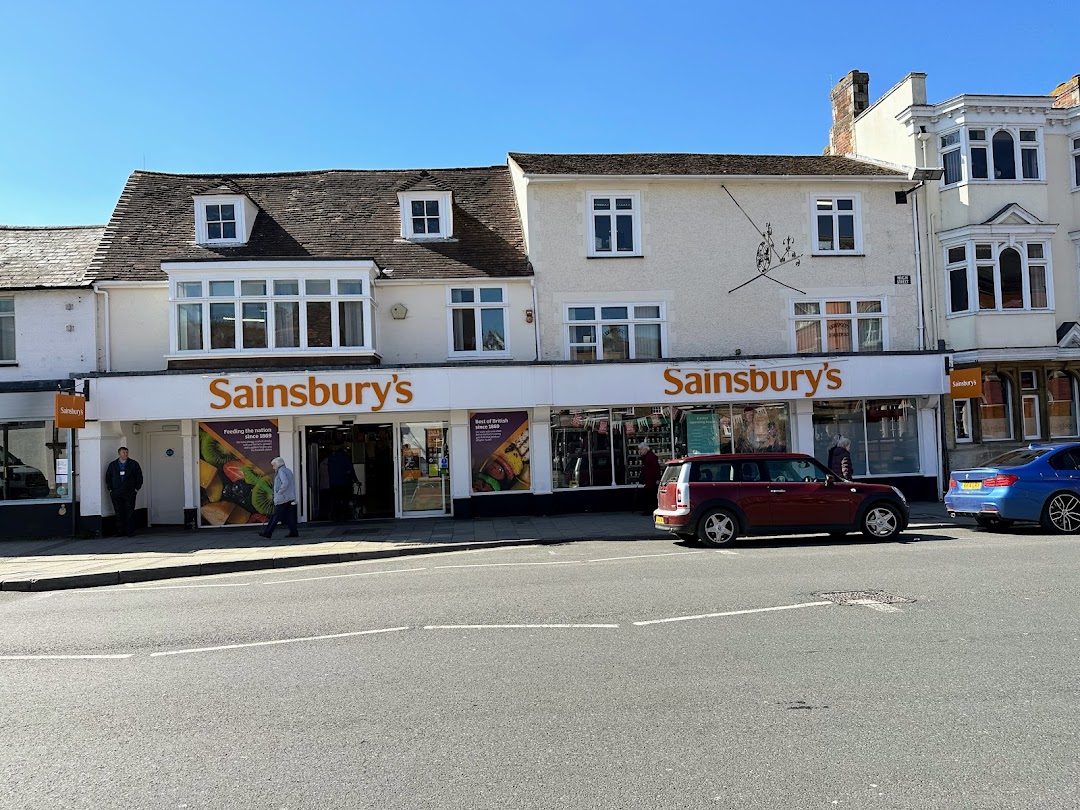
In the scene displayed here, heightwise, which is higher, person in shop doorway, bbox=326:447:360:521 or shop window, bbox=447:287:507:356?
shop window, bbox=447:287:507:356

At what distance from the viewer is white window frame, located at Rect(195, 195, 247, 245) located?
2080cm

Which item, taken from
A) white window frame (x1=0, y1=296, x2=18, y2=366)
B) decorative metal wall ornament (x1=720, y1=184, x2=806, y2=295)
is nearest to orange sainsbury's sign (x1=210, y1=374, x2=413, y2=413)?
white window frame (x1=0, y1=296, x2=18, y2=366)

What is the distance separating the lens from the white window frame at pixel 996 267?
2167 centimetres

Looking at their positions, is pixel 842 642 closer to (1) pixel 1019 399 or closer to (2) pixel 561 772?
(2) pixel 561 772

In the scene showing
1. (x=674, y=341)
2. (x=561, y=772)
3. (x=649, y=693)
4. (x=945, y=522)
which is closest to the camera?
(x=561, y=772)

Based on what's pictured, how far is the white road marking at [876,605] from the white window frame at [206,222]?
1695cm

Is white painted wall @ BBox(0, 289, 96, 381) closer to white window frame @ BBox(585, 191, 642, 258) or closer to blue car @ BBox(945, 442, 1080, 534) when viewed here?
white window frame @ BBox(585, 191, 642, 258)

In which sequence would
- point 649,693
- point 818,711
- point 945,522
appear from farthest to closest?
point 945,522 → point 649,693 → point 818,711

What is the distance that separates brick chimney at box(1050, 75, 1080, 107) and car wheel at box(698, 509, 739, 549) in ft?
55.6

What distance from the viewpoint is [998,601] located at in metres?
8.52

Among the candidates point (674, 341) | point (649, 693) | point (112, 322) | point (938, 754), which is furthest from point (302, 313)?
point (938, 754)

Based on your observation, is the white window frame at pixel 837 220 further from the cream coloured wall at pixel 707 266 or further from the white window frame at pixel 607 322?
the white window frame at pixel 607 322

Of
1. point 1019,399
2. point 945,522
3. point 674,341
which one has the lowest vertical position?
point 945,522

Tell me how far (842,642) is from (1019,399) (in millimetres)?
18182
